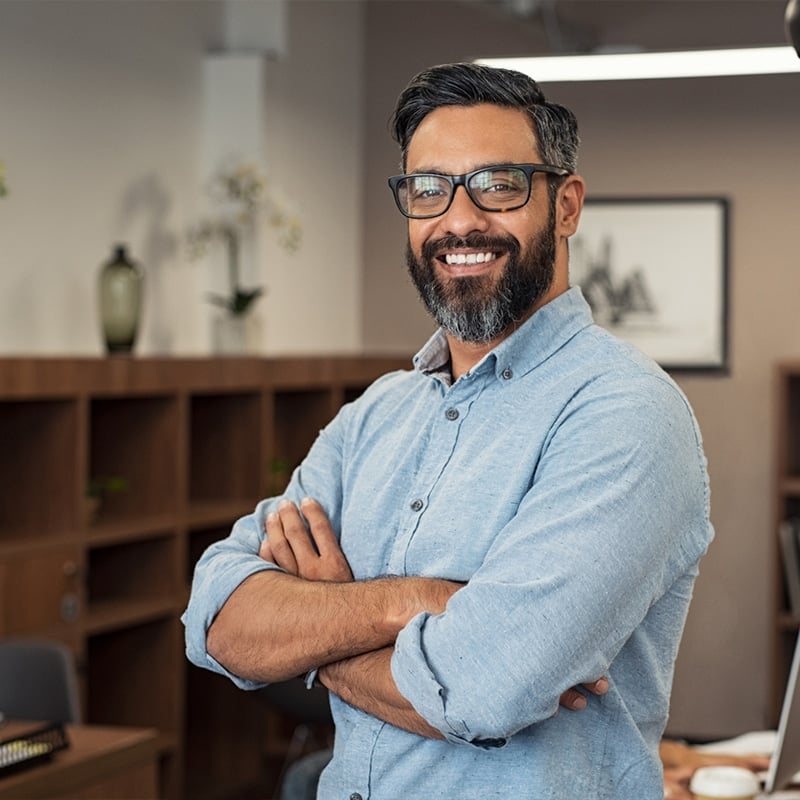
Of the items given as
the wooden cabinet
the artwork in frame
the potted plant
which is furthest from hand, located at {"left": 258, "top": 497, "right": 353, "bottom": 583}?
the artwork in frame

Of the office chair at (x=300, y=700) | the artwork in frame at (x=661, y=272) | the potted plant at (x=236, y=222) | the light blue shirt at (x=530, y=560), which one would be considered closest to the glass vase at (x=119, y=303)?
the potted plant at (x=236, y=222)

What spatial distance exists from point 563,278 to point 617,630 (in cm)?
55

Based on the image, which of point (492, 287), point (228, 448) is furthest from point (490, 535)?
point (228, 448)

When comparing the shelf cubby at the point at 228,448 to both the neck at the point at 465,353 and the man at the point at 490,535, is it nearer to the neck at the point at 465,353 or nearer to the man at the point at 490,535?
the man at the point at 490,535

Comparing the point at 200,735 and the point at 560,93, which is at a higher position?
the point at 560,93

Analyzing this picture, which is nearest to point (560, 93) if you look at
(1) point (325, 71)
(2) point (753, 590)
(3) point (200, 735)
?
(1) point (325, 71)

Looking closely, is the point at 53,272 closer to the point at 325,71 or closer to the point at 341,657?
the point at 325,71

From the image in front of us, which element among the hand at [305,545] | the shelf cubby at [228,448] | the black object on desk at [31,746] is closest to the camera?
the hand at [305,545]

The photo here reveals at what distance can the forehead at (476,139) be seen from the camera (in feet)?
6.30

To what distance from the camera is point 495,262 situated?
1936mm

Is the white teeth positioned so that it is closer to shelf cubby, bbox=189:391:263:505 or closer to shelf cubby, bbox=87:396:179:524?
shelf cubby, bbox=87:396:179:524

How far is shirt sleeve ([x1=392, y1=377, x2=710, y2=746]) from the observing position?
5.37 ft

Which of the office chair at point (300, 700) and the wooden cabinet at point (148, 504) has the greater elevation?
the wooden cabinet at point (148, 504)

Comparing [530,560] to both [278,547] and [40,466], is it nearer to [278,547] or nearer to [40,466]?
[278,547]
